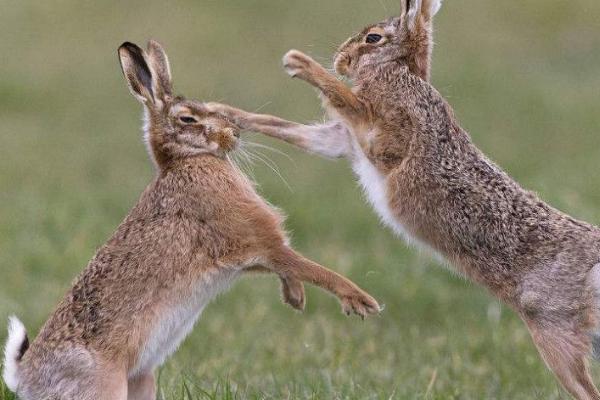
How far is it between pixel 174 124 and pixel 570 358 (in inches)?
85.1

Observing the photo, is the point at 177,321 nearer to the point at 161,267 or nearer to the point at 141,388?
the point at 161,267

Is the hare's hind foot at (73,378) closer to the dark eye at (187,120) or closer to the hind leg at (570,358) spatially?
the dark eye at (187,120)

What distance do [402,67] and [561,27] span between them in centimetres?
1298

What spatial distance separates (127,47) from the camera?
6102 mm

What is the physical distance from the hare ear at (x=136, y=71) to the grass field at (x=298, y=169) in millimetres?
1229

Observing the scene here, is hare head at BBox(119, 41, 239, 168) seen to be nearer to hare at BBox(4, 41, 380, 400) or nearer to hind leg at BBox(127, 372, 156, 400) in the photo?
hare at BBox(4, 41, 380, 400)

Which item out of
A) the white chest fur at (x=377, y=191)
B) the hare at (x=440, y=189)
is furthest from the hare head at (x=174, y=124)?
the white chest fur at (x=377, y=191)

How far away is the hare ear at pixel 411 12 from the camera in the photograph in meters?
6.75

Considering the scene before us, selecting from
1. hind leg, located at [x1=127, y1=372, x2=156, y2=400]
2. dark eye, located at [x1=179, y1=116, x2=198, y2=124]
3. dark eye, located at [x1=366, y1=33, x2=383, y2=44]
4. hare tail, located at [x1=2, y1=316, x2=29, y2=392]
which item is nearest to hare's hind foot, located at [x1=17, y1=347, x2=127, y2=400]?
hare tail, located at [x1=2, y1=316, x2=29, y2=392]

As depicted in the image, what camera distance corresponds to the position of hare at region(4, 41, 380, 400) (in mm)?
5555

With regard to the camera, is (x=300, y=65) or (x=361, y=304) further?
(x=300, y=65)

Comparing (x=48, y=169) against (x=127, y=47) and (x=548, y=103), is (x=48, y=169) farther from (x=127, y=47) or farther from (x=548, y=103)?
(x=127, y=47)

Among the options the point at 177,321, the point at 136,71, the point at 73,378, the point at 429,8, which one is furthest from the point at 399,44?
the point at 73,378

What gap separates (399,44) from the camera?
22.3ft
